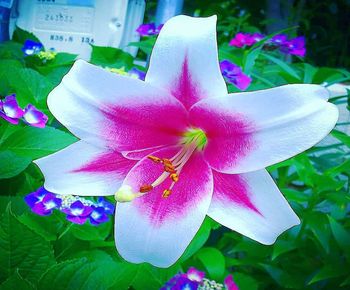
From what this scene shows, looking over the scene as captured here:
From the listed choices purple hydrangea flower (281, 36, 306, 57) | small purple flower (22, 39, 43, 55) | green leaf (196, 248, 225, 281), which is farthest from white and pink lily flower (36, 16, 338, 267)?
purple hydrangea flower (281, 36, 306, 57)

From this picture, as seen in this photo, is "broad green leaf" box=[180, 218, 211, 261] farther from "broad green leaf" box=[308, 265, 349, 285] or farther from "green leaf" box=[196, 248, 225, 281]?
"broad green leaf" box=[308, 265, 349, 285]

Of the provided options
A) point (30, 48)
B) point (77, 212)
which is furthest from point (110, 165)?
point (30, 48)

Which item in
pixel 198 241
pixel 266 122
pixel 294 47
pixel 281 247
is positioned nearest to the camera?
pixel 266 122

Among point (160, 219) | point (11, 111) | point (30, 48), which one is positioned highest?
point (160, 219)

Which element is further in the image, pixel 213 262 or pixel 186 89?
pixel 213 262

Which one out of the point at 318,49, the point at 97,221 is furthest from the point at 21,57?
the point at 318,49

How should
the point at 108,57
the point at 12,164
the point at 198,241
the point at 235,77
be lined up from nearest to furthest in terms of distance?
the point at 12,164
the point at 198,241
the point at 235,77
the point at 108,57

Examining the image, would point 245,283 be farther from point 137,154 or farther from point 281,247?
point 137,154
